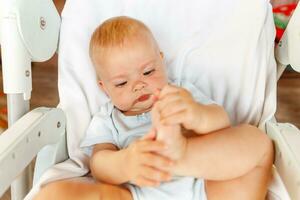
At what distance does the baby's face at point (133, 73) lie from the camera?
2.87 feet

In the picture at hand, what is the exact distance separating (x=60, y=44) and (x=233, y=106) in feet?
1.29

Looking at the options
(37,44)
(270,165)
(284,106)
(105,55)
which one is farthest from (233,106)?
(284,106)

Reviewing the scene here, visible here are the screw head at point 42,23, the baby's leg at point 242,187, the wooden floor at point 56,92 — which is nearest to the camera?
the baby's leg at point 242,187

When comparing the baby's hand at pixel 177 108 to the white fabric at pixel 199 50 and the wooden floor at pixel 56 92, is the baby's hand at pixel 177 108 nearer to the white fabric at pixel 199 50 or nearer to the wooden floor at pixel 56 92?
the white fabric at pixel 199 50

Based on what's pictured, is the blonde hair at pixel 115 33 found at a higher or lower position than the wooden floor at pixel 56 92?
higher

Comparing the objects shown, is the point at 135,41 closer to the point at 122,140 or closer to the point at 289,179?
the point at 122,140

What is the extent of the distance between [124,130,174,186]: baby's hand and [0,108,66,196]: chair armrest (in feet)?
0.63

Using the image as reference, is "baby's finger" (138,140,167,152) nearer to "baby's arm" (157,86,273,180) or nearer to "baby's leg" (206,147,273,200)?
"baby's arm" (157,86,273,180)

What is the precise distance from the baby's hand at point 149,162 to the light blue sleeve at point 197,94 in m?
0.25

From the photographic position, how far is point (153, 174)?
697 millimetres

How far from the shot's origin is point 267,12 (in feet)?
3.28

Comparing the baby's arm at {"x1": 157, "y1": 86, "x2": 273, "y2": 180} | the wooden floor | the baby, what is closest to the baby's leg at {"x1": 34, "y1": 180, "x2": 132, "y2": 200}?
the baby

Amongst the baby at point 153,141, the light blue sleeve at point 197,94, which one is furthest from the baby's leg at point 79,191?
the light blue sleeve at point 197,94

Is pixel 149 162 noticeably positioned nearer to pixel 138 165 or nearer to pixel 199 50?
pixel 138 165
